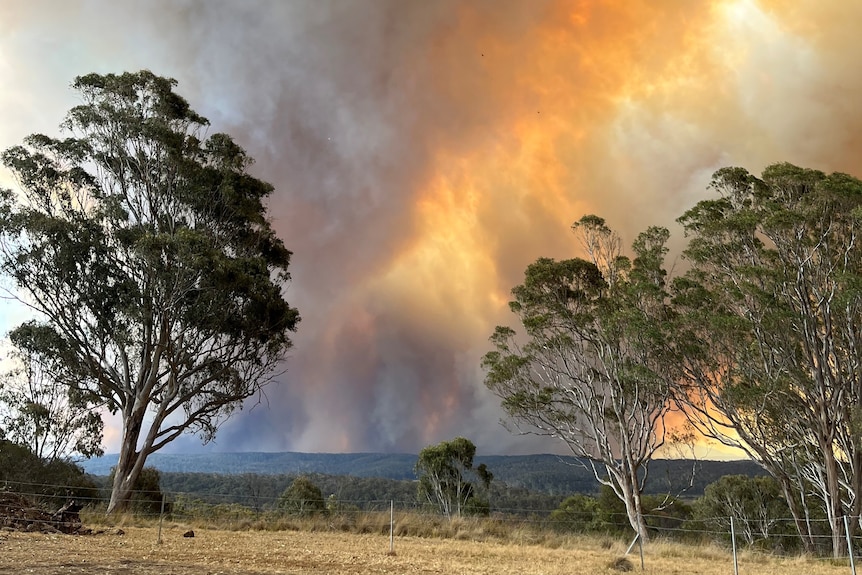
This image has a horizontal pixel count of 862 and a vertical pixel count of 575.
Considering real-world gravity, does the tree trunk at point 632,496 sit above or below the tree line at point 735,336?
below

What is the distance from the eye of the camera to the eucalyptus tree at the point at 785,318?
68.2 ft

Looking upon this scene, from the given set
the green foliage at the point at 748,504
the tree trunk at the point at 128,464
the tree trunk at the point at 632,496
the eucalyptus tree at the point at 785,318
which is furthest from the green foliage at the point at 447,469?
the tree trunk at the point at 128,464

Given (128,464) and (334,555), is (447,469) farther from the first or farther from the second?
(334,555)

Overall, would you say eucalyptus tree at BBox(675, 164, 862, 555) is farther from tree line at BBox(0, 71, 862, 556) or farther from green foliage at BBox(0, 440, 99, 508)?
green foliage at BBox(0, 440, 99, 508)

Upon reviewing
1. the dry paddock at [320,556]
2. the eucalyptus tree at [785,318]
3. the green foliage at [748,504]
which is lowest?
the green foliage at [748,504]

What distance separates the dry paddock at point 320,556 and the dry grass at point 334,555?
20 mm

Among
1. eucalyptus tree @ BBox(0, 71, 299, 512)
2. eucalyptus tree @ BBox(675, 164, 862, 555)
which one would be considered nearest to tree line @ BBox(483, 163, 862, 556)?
eucalyptus tree @ BBox(675, 164, 862, 555)

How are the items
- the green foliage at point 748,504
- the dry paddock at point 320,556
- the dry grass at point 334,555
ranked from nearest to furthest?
the dry paddock at point 320,556, the dry grass at point 334,555, the green foliage at point 748,504

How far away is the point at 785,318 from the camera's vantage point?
69.2 feet

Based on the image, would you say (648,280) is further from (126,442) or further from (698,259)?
(126,442)

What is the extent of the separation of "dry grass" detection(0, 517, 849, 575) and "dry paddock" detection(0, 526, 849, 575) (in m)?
0.02

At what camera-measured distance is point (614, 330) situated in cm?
2633

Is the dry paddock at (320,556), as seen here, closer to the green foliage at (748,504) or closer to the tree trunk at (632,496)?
the tree trunk at (632,496)

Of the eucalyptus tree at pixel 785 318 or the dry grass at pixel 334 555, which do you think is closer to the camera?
the dry grass at pixel 334 555
